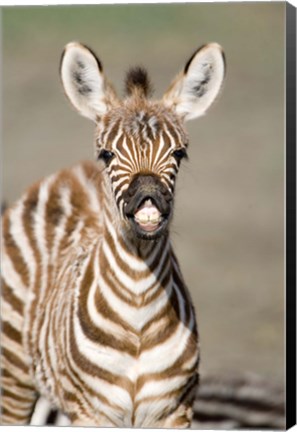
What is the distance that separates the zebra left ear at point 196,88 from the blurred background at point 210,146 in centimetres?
129

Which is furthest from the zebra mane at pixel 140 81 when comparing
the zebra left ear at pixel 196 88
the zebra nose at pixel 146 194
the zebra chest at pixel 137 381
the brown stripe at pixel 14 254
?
the brown stripe at pixel 14 254

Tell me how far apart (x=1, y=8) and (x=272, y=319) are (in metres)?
2.92

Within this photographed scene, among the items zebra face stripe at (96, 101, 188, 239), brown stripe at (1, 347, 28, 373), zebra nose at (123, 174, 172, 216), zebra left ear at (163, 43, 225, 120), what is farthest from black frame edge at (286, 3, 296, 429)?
brown stripe at (1, 347, 28, 373)

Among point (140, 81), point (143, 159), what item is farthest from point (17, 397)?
point (140, 81)

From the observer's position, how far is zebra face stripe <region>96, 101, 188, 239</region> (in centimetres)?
544

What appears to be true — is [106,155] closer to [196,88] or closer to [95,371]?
[196,88]

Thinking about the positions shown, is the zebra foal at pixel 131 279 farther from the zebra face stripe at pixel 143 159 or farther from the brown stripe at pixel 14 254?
the brown stripe at pixel 14 254

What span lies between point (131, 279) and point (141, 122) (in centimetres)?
78

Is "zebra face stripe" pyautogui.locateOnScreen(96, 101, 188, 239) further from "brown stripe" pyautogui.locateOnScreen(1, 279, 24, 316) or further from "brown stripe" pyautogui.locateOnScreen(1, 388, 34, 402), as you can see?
"brown stripe" pyautogui.locateOnScreen(1, 388, 34, 402)

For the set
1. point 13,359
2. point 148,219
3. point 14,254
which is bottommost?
point 13,359

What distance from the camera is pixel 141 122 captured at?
18.8 feet

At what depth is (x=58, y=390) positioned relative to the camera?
242 inches

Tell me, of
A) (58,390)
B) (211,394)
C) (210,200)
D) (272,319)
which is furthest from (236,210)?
(58,390)

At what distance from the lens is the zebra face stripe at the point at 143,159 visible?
214 inches
